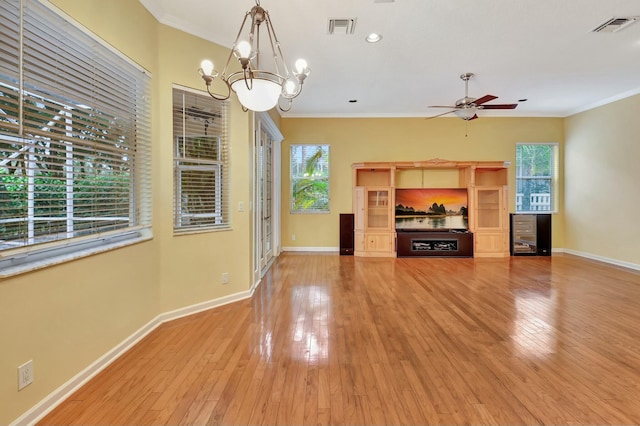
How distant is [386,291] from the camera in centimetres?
414

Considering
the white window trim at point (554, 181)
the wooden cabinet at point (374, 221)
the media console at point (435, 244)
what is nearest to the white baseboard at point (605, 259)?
the white window trim at point (554, 181)

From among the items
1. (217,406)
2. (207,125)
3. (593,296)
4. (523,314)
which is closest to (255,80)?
(207,125)

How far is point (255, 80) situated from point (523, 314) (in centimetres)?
354

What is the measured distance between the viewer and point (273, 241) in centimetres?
652

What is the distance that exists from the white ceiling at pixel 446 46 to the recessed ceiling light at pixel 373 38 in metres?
0.07

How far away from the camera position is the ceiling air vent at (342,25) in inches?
128

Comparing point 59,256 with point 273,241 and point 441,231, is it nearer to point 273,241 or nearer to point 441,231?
point 273,241

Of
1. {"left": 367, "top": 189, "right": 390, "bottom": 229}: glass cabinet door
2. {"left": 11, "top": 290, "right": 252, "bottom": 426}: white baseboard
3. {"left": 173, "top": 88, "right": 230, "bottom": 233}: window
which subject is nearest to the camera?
{"left": 11, "top": 290, "right": 252, "bottom": 426}: white baseboard

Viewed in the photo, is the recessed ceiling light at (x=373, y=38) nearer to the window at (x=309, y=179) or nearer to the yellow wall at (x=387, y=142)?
the yellow wall at (x=387, y=142)

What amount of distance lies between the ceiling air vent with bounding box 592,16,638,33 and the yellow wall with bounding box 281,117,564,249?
3.48 meters

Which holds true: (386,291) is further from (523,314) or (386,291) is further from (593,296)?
(593,296)

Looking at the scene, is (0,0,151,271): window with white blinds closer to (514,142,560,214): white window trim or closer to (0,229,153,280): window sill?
(0,229,153,280): window sill

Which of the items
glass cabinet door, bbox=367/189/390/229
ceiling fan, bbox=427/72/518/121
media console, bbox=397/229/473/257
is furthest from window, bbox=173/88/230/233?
media console, bbox=397/229/473/257

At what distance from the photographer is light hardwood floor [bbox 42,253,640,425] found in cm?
177
